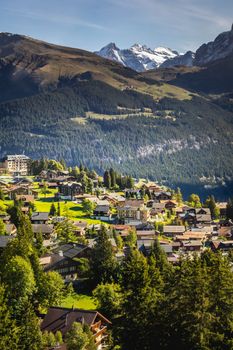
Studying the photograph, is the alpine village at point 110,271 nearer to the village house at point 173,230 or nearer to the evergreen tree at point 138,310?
the evergreen tree at point 138,310

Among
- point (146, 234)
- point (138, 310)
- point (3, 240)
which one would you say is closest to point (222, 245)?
point (146, 234)

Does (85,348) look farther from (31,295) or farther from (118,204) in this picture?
(118,204)

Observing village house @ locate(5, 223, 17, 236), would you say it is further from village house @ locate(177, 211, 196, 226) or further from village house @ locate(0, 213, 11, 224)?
village house @ locate(177, 211, 196, 226)

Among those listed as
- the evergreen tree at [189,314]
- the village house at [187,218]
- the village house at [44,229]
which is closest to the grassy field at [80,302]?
the evergreen tree at [189,314]

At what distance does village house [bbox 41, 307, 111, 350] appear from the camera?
57.2 m

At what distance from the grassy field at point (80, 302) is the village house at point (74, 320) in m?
9.33

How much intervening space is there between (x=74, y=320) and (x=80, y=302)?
1385cm

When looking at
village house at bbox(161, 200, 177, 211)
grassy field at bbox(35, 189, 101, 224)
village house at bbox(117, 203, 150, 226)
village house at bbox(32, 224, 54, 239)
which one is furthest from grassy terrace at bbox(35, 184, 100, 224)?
village house at bbox(161, 200, 177, 211)

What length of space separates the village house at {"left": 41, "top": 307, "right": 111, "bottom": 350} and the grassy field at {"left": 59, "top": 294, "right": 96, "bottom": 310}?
9330 millimetres

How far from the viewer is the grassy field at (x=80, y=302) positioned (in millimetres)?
69562

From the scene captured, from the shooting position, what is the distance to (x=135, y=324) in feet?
141

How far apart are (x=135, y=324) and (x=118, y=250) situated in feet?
183

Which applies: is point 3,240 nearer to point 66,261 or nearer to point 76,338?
point 66,261

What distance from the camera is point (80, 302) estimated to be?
235ft
